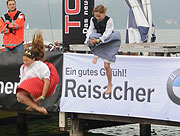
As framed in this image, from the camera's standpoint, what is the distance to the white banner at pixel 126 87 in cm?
955

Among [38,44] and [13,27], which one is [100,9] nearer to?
[38,44]

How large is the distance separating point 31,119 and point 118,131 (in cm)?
310

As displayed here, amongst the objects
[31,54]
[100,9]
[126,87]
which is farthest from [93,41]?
[126,87]

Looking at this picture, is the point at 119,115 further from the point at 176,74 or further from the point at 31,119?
the point at 31,119

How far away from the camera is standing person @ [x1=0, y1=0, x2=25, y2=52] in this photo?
11.8 meters

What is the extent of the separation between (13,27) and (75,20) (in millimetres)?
2552

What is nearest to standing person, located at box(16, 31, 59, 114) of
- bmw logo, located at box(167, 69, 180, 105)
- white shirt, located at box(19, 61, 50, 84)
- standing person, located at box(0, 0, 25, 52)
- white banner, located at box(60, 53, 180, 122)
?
white shirt, located at box(19, 61, 50, 84)

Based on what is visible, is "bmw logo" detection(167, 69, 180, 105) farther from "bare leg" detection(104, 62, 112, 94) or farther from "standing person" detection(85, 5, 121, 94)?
"standing person" detection(85, 5, 121, 94)

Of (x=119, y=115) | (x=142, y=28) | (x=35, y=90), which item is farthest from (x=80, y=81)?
(x=142, y=28)

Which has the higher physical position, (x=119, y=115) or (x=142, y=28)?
(x=142, y=28)

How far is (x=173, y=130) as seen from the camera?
18.9m

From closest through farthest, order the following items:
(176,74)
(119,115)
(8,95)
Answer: (176,74)
(119,115)
(8,95)

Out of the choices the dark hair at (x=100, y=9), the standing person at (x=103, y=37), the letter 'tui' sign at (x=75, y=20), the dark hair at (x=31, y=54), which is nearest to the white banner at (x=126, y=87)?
the standing person at (x=103, y=37)

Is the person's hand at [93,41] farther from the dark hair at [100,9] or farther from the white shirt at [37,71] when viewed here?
the white shirt at [37,71]
